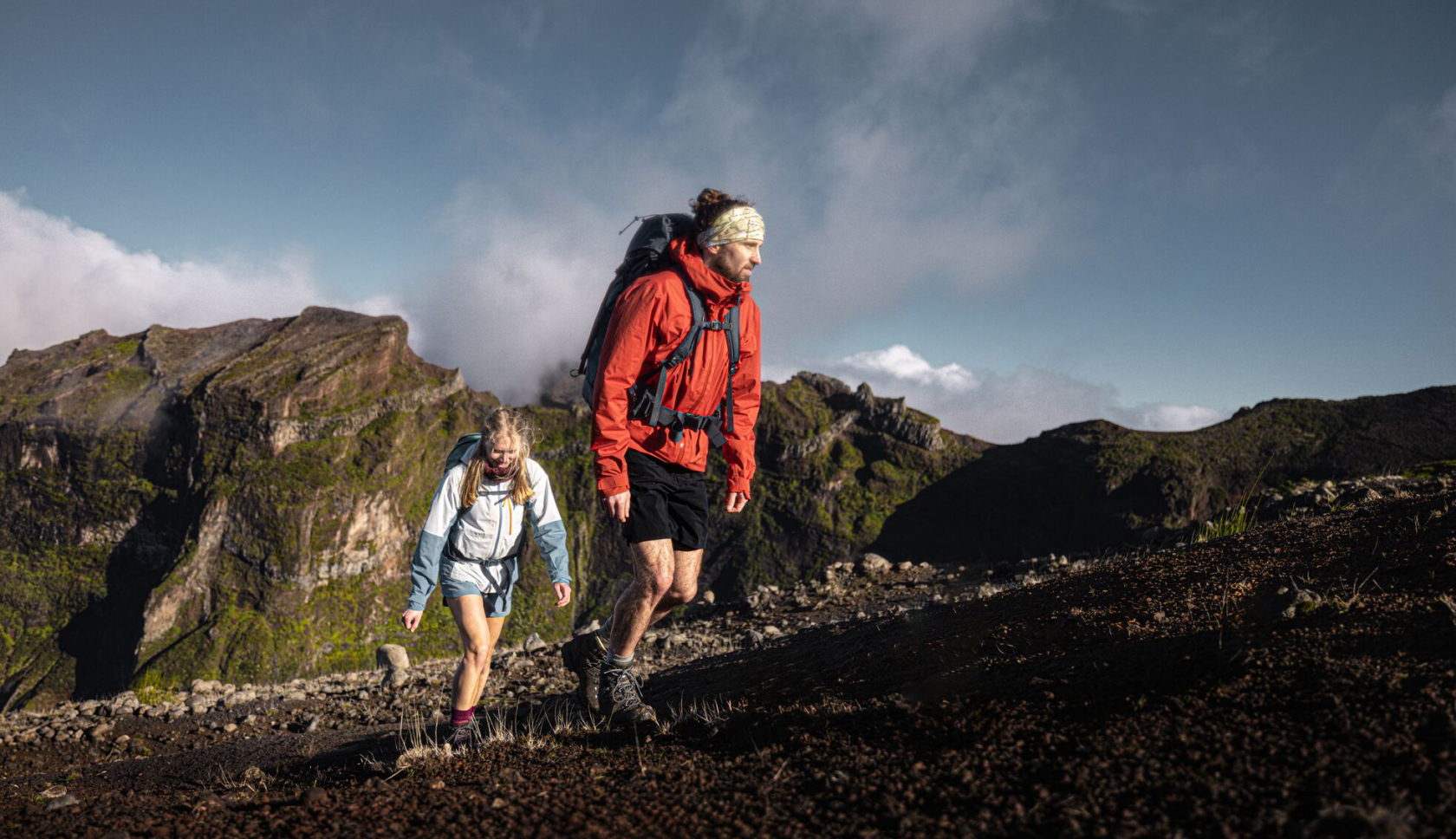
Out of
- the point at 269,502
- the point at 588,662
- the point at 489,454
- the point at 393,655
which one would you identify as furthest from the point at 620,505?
the point at 269,502

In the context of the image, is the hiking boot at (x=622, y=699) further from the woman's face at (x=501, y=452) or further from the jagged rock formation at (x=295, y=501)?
the jagged rock formation at (x=295, y=501)

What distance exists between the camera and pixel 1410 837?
170 centimetres

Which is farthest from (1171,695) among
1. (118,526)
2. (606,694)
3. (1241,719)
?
(118,526)

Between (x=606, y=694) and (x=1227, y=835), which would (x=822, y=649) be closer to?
(x=606, y=694)

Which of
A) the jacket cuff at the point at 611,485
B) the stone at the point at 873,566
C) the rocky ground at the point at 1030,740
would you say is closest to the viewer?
the rocky ground at the point at 1030,740

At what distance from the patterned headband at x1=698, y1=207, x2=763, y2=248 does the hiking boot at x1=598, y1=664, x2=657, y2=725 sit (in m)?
2.73

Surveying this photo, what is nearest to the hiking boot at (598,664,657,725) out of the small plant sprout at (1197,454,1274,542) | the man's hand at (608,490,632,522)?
the man's hand at (608,490,632,522)

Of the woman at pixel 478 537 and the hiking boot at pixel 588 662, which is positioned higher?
the woman at pixel 478 537

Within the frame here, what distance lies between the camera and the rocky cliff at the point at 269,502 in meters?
100

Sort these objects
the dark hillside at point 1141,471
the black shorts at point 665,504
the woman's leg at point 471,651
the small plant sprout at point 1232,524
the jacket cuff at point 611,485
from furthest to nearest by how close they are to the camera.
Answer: the dark hillside at point 1141,471 → the small plant sprout at point 1232,524 → the woman's leg at point 471,651 → the black shorts at point 665,504 → the jacket cuff at point 611,485

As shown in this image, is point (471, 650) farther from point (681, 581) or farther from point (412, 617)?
point (681, 581)

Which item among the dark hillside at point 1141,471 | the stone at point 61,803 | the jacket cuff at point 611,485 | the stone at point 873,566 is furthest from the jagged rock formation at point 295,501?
the stone at point 61,803

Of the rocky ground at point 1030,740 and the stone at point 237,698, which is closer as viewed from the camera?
the rocky ground at point 1030,740

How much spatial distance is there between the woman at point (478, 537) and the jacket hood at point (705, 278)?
1574 mm
